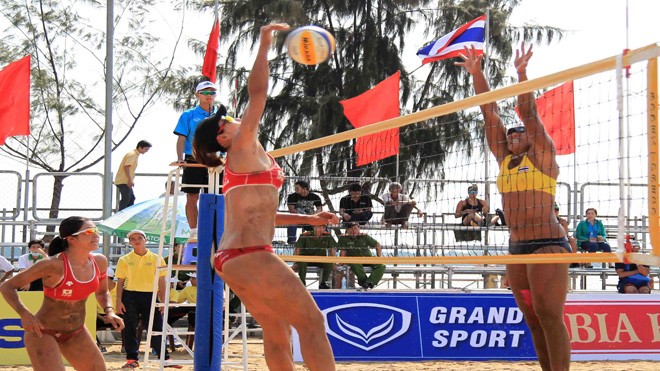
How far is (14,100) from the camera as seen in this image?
49.4 feet

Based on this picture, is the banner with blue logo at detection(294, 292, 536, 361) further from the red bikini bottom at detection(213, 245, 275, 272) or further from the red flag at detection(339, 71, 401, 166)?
the red bikini bottom at detection(213, 245, 275, 272)

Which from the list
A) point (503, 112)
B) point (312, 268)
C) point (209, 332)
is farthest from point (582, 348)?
point (503, 112)

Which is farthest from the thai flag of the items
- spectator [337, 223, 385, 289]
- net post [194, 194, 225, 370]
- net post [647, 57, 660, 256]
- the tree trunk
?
net post [647, 57, 660, 256]

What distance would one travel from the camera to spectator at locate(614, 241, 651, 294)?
43.7ft

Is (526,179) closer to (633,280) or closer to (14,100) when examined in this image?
(633,280)

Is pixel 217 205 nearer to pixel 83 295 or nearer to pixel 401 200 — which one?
pixel 83 295

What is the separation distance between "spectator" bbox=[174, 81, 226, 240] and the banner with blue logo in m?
2.58

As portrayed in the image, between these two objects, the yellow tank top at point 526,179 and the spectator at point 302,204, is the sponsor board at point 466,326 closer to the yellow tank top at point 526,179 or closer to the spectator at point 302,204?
the spectator at point 302,204

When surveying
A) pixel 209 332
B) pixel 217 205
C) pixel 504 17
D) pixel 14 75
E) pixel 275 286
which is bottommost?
pixel 209 332

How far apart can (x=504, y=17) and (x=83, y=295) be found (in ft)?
63.4

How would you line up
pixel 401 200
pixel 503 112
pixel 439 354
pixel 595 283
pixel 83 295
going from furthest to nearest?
pixel 503 112, pixel 595 283, pixel 401 200, pixel 439 354, pixel 83 295

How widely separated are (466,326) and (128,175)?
6154 mm

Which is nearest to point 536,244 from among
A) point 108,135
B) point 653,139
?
point 653,139

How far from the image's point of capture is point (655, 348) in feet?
39.9
